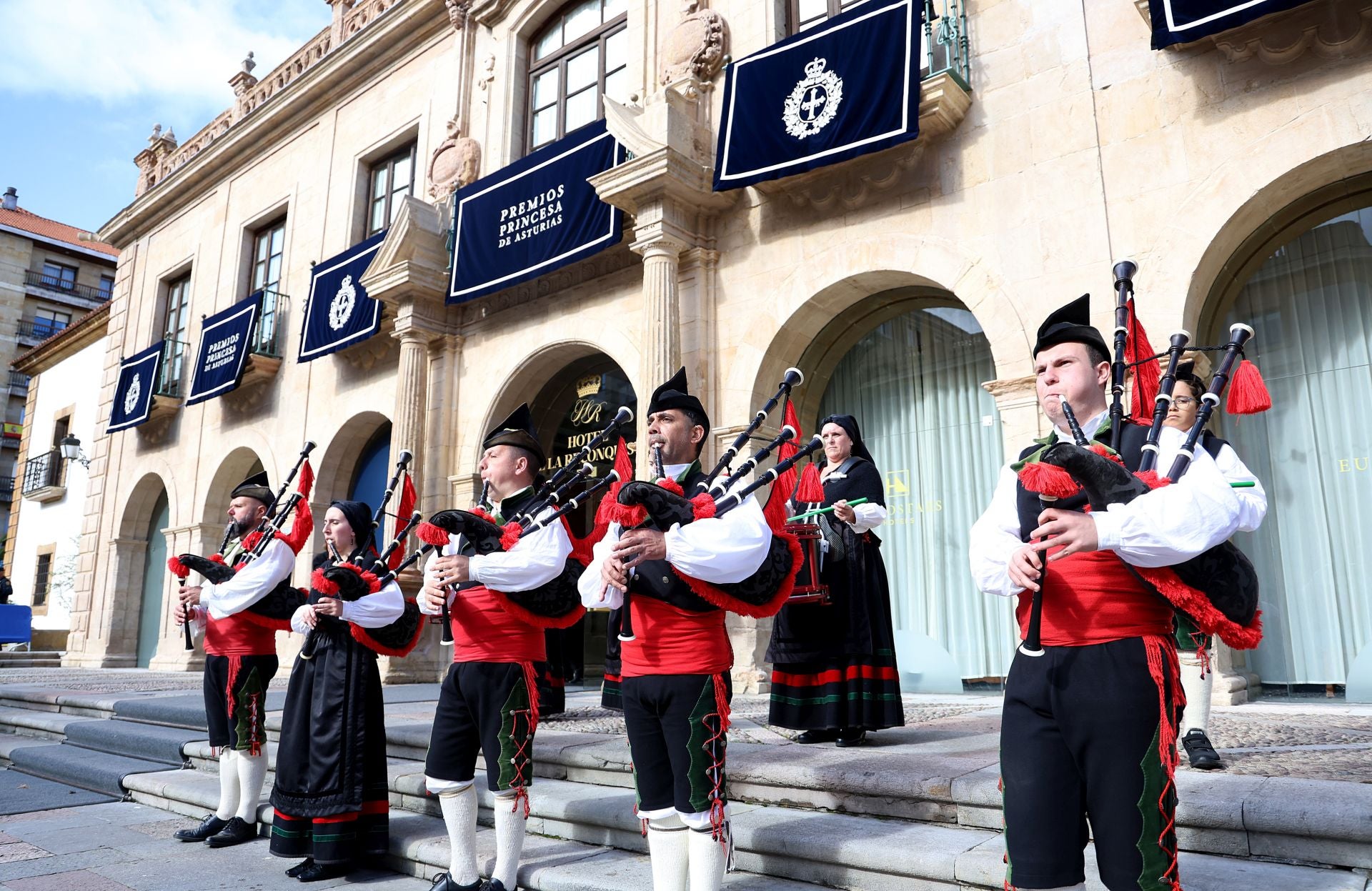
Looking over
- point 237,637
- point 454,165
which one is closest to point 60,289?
point 454,165

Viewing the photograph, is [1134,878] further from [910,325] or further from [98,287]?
[98,287]

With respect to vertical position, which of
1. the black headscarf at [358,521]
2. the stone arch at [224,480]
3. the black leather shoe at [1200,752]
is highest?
the stone arch at [224,480]

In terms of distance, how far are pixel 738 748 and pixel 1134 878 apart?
10.5ft

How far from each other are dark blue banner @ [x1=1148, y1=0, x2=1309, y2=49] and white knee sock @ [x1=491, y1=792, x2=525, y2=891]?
6.43 meters

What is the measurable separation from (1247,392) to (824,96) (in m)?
6.30

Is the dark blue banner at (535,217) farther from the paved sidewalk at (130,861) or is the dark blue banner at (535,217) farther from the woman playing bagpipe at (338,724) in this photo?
the paved sidewalk at (130,861)

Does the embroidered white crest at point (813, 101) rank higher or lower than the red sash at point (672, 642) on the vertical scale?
higher

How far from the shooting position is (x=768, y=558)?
3082 mm

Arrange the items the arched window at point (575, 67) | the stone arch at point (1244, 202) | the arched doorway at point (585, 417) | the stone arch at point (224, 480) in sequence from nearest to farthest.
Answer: the stone arch at point (1244, 202) → the arched doorway at point (585, 417) → the arched window at point (575, 67) → the stone arch at point (224, 480)

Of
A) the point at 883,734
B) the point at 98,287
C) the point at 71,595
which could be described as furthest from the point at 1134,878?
the point at 98,287

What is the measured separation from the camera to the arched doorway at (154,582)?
17047 mm

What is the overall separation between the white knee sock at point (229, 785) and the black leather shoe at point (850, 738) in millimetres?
3322

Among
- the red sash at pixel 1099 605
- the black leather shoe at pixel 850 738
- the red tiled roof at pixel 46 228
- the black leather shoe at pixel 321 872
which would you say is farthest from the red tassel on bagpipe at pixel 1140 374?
the red tiled roof at pixel 46 228

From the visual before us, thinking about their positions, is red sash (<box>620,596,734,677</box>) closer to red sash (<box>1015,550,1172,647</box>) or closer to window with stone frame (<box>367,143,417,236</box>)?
red sash (<box>1015,550,1172,647</box>)
